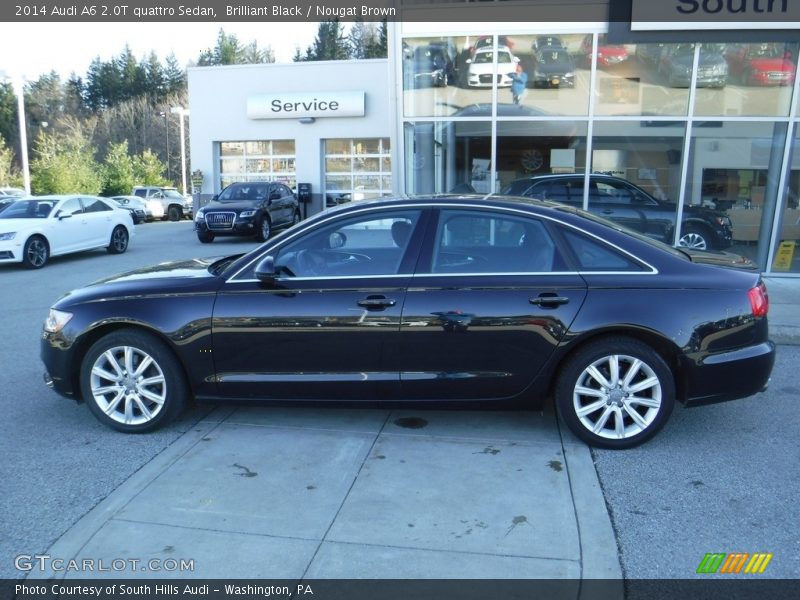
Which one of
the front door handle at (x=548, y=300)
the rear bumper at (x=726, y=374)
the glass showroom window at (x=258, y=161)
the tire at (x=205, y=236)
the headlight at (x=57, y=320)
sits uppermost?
the glass showroom window at (x=258, y=161)

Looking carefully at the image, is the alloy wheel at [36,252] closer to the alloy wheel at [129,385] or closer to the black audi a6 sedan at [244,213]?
the black audi a6 sedan at [244,213]

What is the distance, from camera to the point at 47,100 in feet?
207

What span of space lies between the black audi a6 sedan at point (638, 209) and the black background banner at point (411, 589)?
348 inches

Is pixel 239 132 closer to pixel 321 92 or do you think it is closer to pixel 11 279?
pixel 321 92

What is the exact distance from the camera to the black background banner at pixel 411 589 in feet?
9.35

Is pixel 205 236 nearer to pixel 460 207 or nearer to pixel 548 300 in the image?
pixel 460 207

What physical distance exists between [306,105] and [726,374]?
21.6 metres

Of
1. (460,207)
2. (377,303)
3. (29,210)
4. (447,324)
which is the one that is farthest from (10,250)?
(447,324)

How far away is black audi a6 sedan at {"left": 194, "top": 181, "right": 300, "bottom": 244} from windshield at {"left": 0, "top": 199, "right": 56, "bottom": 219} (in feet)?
13.7

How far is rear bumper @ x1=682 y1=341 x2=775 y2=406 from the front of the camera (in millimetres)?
4172

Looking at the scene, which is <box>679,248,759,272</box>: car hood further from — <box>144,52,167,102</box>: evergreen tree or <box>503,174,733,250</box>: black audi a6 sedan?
<box>144,52,167,102</box>: evergreen tree

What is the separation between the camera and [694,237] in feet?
37.0

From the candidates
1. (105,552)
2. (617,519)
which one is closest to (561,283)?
(617,519)

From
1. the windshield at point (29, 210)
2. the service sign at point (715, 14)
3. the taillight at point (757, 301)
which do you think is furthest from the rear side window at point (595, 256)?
the windshield at point (29, 210)
